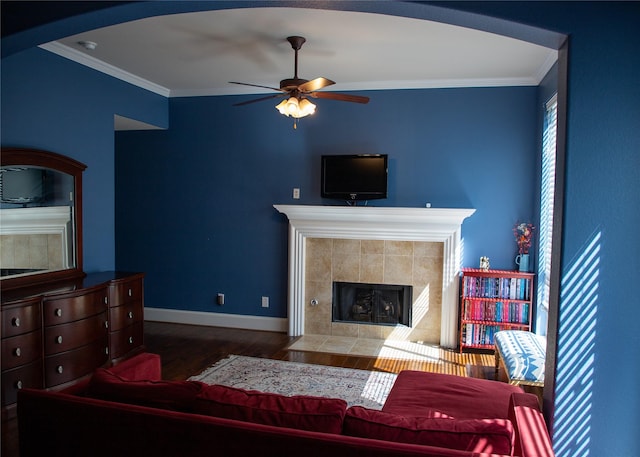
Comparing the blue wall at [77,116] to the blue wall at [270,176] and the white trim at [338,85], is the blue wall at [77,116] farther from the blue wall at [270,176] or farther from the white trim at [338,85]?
the blue wall at [270,176]

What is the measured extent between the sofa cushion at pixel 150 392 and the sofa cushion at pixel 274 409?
59mm

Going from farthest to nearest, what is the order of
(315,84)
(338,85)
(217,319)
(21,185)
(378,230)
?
(217,319) < (338,85) < (378,230) < (21,185) < (315,84)

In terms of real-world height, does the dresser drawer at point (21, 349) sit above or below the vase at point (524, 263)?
below

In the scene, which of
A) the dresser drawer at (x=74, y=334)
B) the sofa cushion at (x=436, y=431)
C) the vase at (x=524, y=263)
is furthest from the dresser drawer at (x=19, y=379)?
the vase at (x=524, y=263)

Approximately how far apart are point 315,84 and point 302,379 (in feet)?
7.79

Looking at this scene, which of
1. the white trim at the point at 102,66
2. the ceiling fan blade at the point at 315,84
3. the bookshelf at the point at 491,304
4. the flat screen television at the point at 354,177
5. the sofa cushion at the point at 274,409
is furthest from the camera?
the flat screen television at the point at 354,177

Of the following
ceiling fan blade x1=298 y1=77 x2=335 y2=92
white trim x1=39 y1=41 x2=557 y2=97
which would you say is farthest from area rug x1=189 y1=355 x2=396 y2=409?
white trim x1=39 y1=41 x2=557 y2=97

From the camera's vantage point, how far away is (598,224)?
1.86 metres

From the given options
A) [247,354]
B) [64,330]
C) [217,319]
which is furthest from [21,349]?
[217,319]

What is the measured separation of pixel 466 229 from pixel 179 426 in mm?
3940

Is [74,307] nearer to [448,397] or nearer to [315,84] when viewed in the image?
[315,84]

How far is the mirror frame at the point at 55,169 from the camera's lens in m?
3.64

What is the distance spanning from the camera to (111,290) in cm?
418

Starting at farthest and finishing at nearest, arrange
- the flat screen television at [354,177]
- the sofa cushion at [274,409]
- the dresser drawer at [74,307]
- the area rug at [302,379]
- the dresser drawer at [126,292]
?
1. the flat screen television at [354,177]
2. the dresser drawer at [126,292]
3. the area rug at [302,379]
4. the dresser drawer at [74,307]
5. the sofa cushion at [274,409]
